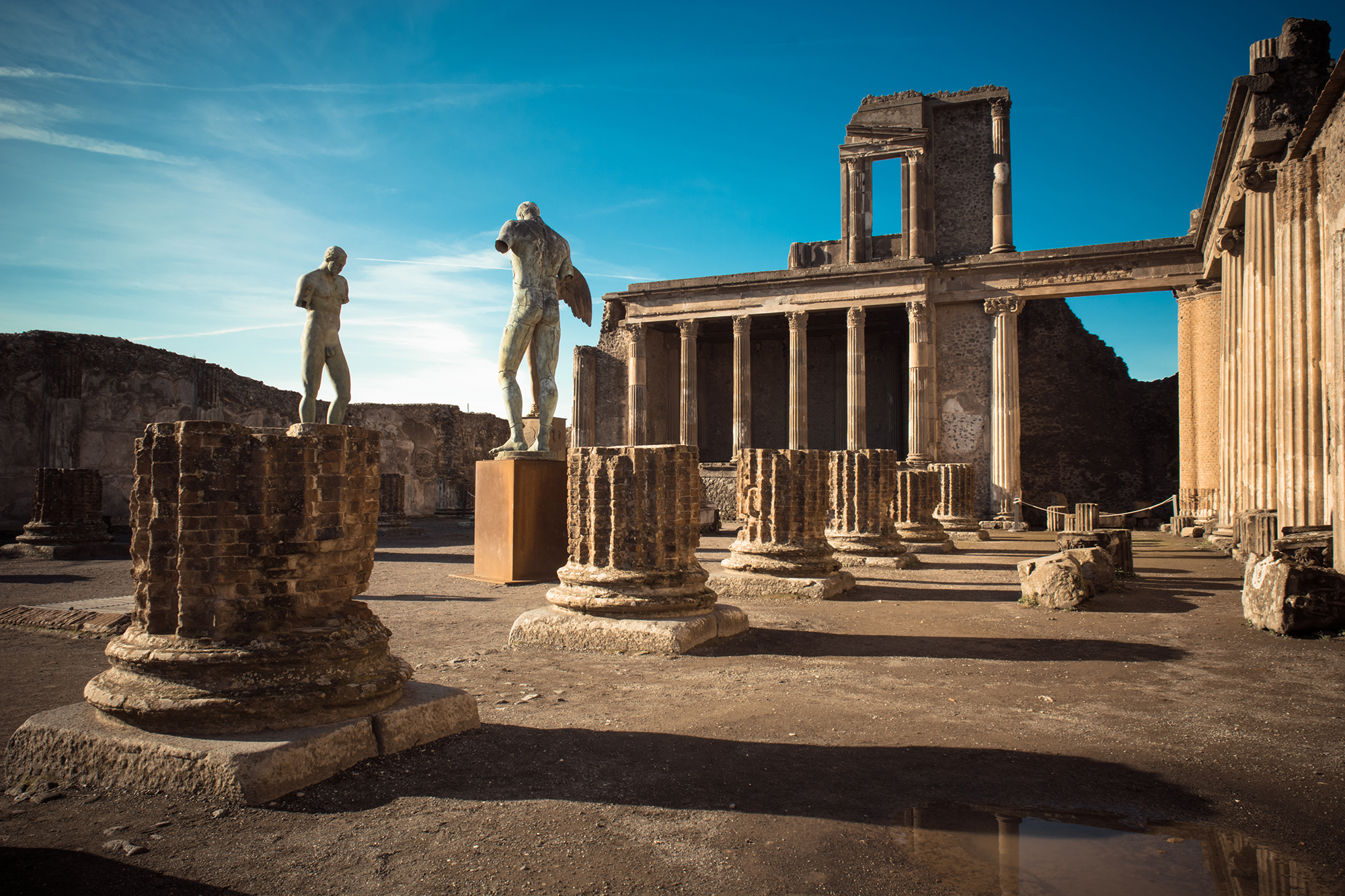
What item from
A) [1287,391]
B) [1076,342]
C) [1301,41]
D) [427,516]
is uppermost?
[1301,41]

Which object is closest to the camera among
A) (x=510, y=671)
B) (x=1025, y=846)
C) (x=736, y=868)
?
(x=736, y=868)

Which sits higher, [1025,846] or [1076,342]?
[1076,342]

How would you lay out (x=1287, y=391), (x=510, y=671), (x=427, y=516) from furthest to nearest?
(x=427, y=516), (x=1287, y=391), (x=510, y=671)

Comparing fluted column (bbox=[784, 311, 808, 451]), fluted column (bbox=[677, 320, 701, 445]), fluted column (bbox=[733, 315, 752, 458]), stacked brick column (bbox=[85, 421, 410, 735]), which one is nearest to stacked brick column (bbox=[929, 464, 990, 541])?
fluted column (bbox=[784, 311, 808, 451])

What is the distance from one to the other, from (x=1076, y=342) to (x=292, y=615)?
92.2 ft

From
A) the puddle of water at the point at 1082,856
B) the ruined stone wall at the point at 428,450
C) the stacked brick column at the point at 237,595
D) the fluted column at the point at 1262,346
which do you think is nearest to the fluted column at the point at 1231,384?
the fluted column at the point at 1262,346

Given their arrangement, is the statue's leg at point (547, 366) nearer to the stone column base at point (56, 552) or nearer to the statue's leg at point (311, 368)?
the statue's leg at point (311, 368)

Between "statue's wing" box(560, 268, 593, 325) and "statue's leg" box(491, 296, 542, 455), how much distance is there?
25.0 inches

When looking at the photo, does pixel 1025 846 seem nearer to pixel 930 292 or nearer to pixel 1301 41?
pixel 1301 41

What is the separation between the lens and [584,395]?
26516 mm

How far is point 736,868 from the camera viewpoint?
2162 millimetres

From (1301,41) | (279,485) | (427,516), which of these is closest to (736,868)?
(279,485)

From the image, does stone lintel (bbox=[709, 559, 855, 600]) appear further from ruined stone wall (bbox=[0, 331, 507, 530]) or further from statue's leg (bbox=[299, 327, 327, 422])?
ruined stone wall (bbox=[0, 331, 507, 530])

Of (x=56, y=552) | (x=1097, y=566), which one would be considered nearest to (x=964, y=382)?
(x=1097, y=566)
